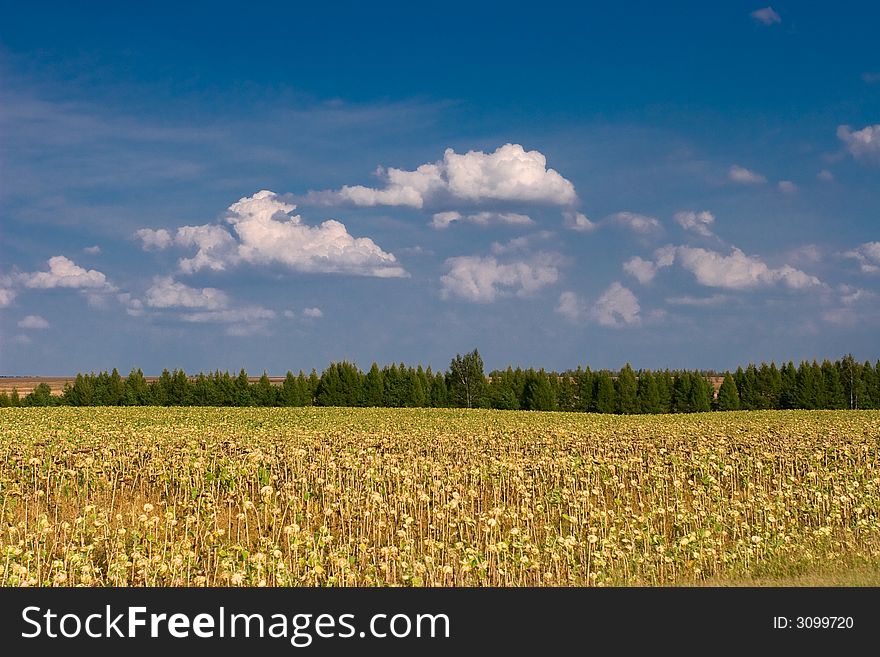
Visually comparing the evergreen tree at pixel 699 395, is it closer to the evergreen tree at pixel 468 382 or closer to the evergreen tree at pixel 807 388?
the evergreen tree at pixel 807 388

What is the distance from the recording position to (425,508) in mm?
15758

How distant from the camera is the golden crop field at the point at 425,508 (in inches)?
450

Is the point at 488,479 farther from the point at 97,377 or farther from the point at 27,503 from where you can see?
the point at 97,377

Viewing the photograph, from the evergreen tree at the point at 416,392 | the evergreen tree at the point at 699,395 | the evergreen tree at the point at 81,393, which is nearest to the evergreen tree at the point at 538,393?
the evergreen tree at the point at 416,392

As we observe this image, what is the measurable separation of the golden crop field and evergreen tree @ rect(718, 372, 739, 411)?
110ft

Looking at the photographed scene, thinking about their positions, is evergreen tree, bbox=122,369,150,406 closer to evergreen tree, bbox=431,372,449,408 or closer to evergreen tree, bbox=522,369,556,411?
evergreen tree, bbox=431,372,449,408

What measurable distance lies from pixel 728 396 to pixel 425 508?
151ft

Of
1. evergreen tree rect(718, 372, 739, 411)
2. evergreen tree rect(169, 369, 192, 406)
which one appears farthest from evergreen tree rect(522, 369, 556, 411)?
evergreen tree rect(169, 369, 192, 406)

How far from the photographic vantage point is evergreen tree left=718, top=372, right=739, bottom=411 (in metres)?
56.8

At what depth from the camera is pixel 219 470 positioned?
17.4 m

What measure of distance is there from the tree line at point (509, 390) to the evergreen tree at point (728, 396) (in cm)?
7

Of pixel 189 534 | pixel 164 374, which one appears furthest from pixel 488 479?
pixel 164 374

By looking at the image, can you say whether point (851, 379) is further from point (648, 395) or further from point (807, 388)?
point (648, 395)

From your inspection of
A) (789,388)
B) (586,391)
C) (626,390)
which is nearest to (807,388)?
(789,388)
